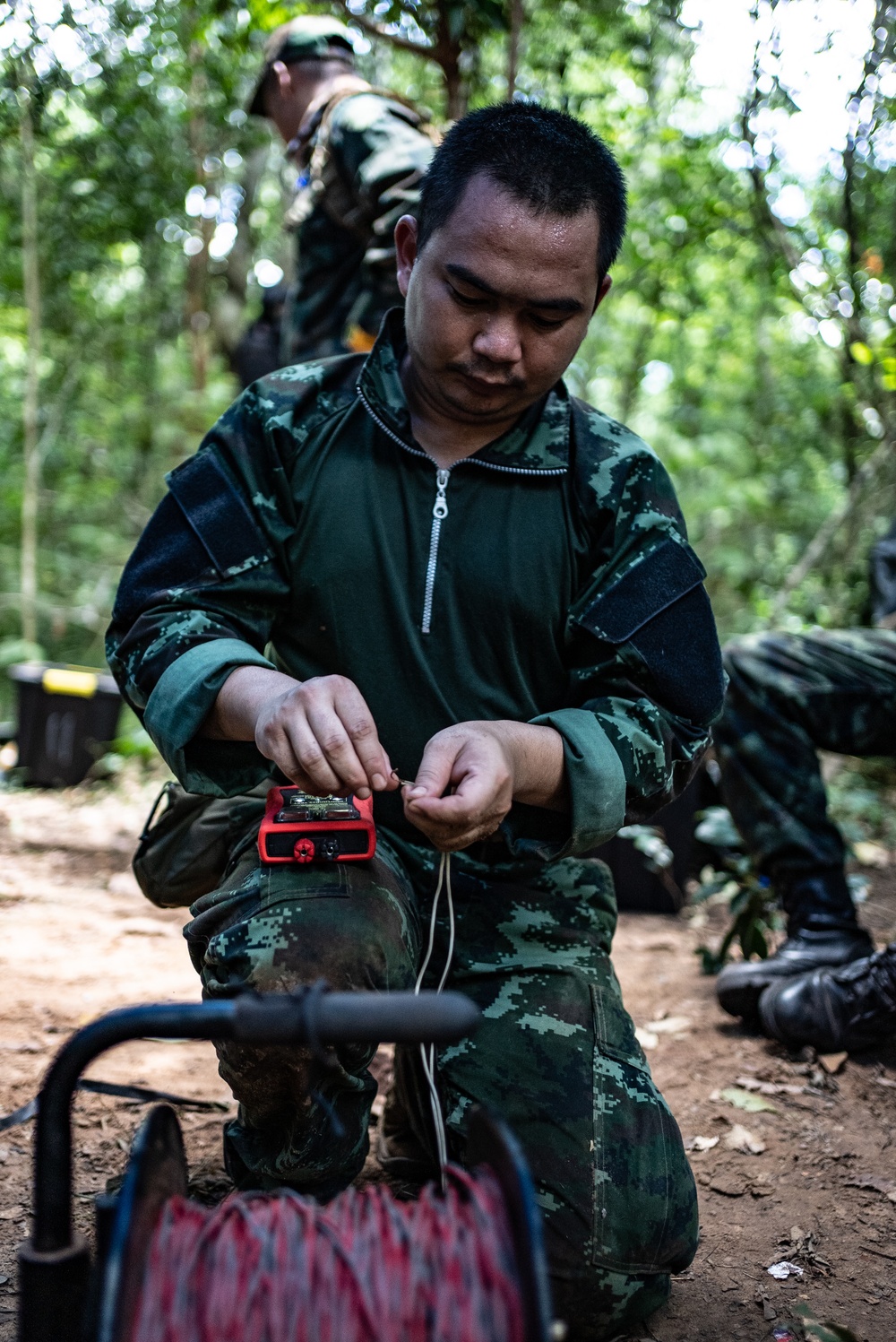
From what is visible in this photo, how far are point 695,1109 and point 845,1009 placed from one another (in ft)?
1.75

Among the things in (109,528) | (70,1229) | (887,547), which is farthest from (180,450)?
(70,1229)

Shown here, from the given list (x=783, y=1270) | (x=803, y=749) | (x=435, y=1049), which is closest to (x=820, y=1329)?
(x=783, y=1270)

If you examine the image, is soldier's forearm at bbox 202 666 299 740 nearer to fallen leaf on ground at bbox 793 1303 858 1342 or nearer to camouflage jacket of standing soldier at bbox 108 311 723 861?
camouflage jacket of standing soldier at bbox 108 311 723 861

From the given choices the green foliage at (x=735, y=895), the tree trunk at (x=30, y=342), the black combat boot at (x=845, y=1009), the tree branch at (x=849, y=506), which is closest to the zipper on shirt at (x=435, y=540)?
the black combat boot at (x=845, y=1009)

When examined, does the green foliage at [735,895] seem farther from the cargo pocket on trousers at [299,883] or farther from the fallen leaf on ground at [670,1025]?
the cargo pocket on trousers at [299,883]

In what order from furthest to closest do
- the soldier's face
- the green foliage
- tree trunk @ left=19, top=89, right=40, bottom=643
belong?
tree trunk @ left=19, top=89, right=40, bottom=643, the green foliage, the soldier's face

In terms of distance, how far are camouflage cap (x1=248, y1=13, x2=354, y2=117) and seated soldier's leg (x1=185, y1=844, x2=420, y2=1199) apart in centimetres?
364

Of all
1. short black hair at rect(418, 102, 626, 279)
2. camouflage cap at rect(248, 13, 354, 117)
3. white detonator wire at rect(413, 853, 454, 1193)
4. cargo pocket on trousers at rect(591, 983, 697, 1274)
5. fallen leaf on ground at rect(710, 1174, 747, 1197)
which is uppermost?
camouflage cap at rect(248, 13, 354, 117)

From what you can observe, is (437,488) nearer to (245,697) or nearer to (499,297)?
(499,297)

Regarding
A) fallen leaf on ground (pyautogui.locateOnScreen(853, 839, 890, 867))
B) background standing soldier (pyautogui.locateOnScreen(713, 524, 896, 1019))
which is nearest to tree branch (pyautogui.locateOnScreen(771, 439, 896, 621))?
fallen leaf on ground (pyautogui.locateOnScreen(853, 839, 890, 867))

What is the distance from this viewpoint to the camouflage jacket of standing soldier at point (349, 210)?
385cm

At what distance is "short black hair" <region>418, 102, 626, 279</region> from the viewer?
2.12 meters

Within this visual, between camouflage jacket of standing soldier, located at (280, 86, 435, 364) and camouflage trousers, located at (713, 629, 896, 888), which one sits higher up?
camouflage jacket of standing soldier, located at (280, 86, 435, 364)

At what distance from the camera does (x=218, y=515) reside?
2.27 metres
